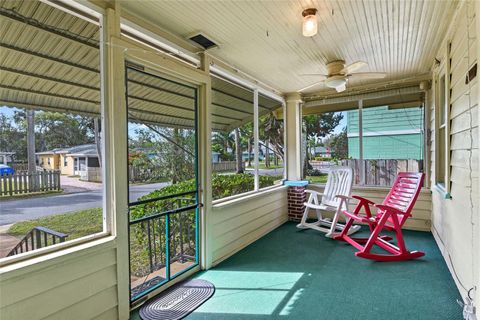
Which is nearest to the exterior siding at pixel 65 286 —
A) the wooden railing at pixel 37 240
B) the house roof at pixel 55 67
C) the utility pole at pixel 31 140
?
the wooden railing at pixel 37 240

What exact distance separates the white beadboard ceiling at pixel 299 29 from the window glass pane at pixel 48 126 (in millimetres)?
619

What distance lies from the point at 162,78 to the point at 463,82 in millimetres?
2644

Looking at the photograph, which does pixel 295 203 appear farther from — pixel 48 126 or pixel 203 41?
pixel 48 126

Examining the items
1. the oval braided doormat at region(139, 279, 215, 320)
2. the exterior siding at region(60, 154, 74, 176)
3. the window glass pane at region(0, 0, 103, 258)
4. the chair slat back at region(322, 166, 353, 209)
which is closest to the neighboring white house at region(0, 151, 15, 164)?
the window glass pane at region(0, 0, 103, 258)

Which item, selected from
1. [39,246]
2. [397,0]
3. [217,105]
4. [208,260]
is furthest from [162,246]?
[397,0]

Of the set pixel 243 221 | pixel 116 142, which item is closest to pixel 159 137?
pixel 116 142

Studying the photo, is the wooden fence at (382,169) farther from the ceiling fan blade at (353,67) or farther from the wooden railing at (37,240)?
the wooden railing at (37,240)

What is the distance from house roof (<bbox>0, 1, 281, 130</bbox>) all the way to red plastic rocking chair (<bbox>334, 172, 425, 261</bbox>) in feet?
9.37

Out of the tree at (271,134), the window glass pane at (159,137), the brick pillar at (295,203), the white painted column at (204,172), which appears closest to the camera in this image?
the window glass pane at (159,137)

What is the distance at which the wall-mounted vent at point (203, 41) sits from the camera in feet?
8.98

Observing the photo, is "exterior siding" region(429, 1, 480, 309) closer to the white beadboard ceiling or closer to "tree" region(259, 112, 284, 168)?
the white beadboard ceiling

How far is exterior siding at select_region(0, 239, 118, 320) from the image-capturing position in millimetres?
1515

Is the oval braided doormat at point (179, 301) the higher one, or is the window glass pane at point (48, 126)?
the window glass pane at point (48, 126)

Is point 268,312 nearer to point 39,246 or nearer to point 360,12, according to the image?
point 39,246
